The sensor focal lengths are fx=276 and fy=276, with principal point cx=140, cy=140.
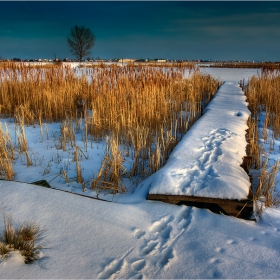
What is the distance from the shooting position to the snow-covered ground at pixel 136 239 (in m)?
1.44

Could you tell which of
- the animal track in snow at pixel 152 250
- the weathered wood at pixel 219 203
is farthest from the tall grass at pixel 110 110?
the animal track in snow at pixel 152 250

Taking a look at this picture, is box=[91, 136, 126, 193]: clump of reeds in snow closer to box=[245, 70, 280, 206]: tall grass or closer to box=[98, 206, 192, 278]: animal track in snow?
box=[98, 206, 192, 278]: animal track in snow

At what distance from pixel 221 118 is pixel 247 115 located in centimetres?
73

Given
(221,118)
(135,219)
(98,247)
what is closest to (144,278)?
(98,247)

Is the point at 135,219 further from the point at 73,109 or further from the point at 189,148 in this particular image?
the point at 73,109

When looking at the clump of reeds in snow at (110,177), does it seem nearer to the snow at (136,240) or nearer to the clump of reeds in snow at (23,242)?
the snow at (136,240)

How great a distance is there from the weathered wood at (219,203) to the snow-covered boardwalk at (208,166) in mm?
30

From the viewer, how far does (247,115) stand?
189 inches

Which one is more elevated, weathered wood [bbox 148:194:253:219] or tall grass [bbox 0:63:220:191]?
tall grass [bbox 0:63:220:191]

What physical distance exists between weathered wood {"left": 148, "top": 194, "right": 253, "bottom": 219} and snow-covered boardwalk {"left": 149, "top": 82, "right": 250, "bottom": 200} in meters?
0.03

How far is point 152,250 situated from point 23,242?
721 millimetres

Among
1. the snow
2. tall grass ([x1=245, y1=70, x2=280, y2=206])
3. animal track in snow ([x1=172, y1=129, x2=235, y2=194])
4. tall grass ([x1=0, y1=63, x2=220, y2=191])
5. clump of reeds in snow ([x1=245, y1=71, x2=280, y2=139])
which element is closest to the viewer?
the snow

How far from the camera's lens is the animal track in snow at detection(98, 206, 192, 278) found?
144 centimetres

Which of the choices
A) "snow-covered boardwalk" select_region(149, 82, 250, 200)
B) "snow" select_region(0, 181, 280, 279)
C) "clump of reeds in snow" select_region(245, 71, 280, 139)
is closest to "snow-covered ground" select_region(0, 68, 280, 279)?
"snow" select_region(0, 181, 280, 279)
